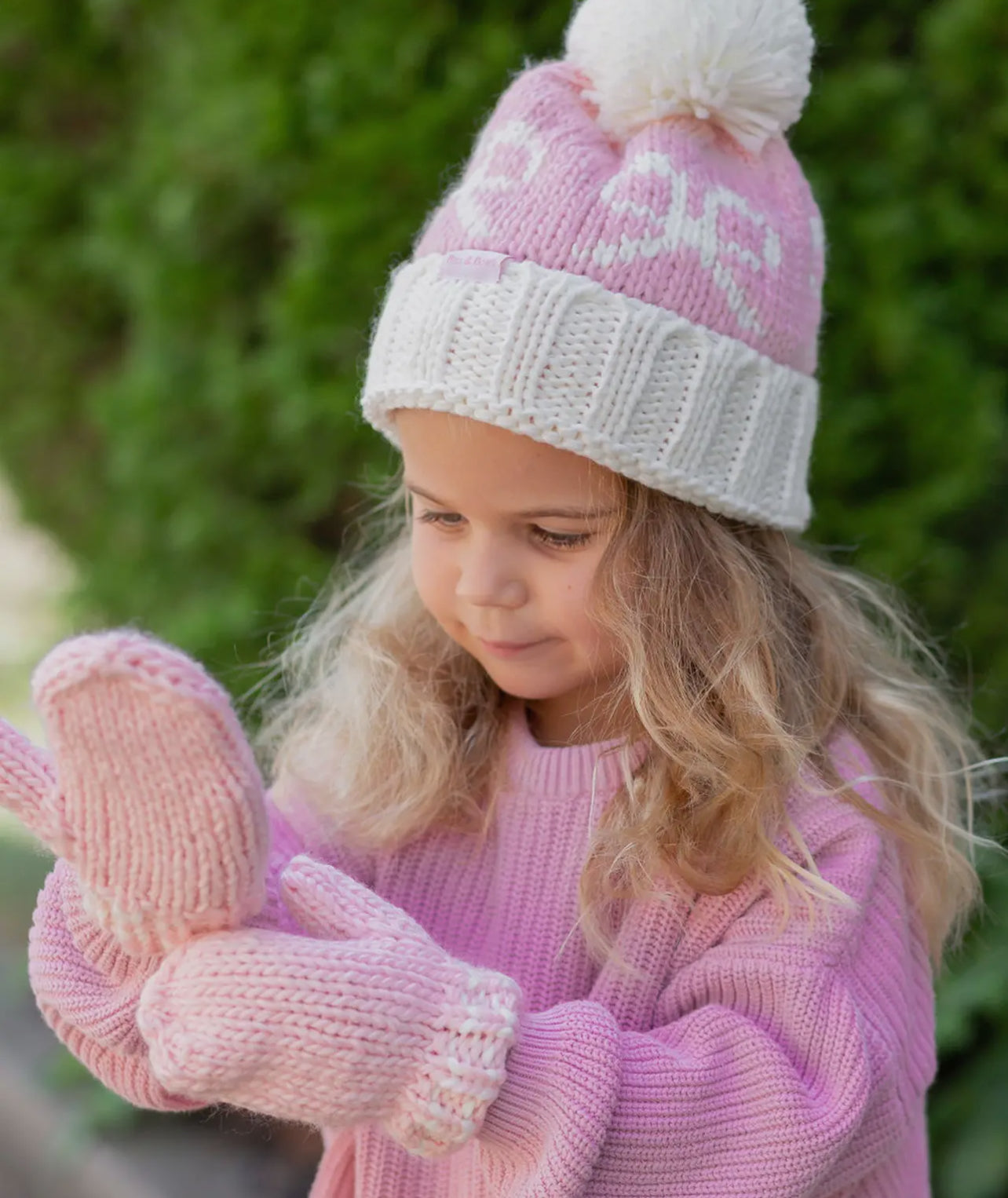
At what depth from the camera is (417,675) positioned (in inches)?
77.0

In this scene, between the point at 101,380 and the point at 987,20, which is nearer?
the point at 987,20

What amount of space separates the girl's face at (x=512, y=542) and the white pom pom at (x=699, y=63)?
46 cm

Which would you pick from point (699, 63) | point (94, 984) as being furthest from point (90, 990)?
point (699, 63)

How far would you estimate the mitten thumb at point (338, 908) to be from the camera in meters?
1.37

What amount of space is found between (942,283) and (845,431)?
0.39m

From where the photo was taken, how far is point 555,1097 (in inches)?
55.1

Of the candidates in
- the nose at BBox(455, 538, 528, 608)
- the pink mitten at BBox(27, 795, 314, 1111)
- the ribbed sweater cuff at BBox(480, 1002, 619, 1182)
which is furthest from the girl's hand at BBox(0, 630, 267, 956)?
the nose at BBox(455, 538, 528, 608)

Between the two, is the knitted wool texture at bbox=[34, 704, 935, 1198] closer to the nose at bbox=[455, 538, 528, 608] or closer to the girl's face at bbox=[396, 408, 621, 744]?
the girl's face at bbox=[396, 408, 621, 744]

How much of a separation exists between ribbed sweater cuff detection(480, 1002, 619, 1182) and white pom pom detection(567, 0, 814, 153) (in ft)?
3.61

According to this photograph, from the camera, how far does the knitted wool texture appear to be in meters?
1.44

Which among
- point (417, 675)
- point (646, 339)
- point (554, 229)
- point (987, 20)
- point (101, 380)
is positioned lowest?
point (101, 380)

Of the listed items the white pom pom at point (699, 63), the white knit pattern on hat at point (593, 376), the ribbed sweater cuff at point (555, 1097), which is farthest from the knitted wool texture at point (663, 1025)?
the white pom pom at point (699, 63)

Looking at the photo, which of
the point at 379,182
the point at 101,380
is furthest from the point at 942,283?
the point at 101,380

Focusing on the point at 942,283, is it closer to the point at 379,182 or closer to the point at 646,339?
the point at 379,182
